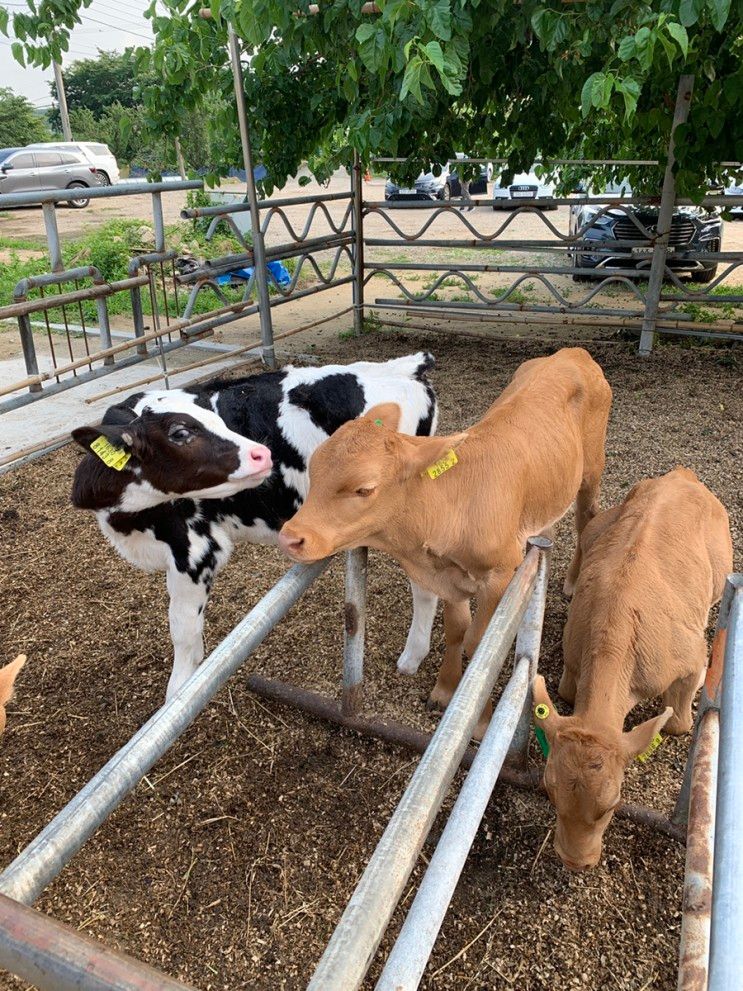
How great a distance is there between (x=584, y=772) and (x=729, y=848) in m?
1.11

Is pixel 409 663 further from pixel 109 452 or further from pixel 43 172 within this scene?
pixel 43 172

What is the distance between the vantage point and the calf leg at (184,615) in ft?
10.1

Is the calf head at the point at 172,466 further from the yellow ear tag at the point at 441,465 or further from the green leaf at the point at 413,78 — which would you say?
the green leaf at the point at 413,78

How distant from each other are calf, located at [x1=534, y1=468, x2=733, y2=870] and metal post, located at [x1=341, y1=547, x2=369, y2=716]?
77 cm

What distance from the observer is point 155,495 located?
9.46 feet

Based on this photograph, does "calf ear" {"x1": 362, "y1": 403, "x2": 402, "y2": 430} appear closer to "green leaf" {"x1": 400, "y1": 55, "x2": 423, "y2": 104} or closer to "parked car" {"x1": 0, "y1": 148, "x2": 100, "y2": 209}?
"green leaf" {"x1": 400, "y1": 55, "x2": 423, "y2": 104}

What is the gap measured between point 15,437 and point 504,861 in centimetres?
487

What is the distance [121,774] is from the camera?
1.24 m

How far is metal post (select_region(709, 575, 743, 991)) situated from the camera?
80 centimetres

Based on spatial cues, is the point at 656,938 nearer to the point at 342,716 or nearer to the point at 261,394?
the point at 342,716

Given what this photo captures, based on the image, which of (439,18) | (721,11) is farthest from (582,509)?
(439,18)

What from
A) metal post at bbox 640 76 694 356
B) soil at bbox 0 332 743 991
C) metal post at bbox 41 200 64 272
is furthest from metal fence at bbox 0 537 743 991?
metal post at bbox 640 76 694 356

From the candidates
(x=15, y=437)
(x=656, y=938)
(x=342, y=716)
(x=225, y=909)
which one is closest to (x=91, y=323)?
(x=15, y=437)

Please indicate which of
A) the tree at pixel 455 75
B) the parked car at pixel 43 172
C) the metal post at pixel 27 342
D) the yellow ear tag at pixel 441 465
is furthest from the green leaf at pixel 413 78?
the parked car at pixel 43 172
